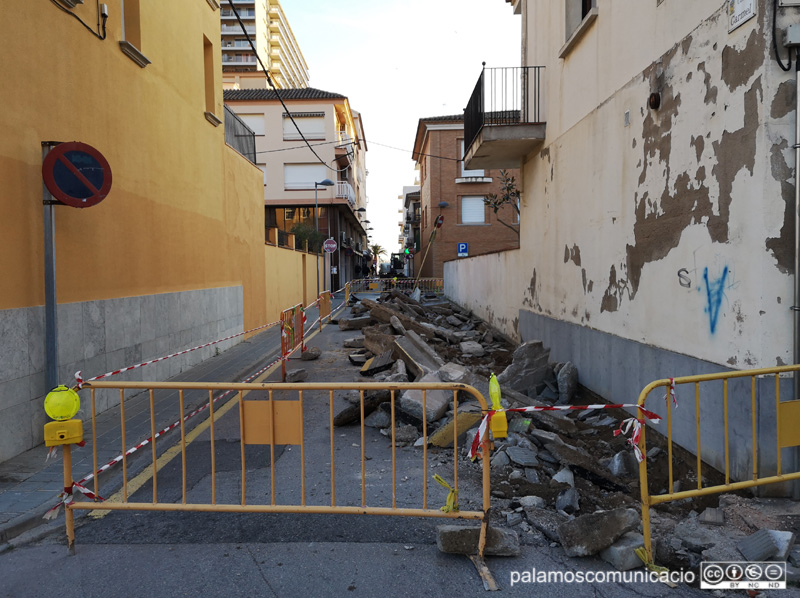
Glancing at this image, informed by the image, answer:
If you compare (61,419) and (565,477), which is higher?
(61,419)

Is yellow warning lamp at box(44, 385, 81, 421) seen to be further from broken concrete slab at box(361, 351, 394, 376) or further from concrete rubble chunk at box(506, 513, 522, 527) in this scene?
broken concrete slab at box(361, 351, 394, 376)

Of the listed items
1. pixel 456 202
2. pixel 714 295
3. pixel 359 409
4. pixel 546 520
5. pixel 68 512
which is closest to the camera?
pixel 68 512

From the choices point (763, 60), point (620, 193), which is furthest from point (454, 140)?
point (763, 60)

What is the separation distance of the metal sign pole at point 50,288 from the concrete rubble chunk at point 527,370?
18.2 ft

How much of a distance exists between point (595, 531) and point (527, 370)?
502 cm

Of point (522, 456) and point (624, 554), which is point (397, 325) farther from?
point (624, 554)

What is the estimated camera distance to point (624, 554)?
3.36 metres

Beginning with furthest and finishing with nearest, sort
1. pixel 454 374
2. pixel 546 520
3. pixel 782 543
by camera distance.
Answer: pixel 454 374 < pixel 546 520 < pixel 782 543

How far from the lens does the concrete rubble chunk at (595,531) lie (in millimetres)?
3439

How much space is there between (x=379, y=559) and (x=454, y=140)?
35.1 m

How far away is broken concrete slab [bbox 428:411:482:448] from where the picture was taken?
5.65m

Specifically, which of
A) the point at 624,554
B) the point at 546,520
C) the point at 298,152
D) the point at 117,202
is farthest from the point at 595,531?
the point at 298,152

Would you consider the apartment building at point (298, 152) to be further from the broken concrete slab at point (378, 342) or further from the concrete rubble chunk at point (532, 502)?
the concrete rubble chunk at point (532, 502)

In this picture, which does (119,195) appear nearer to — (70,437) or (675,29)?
(70,437)
